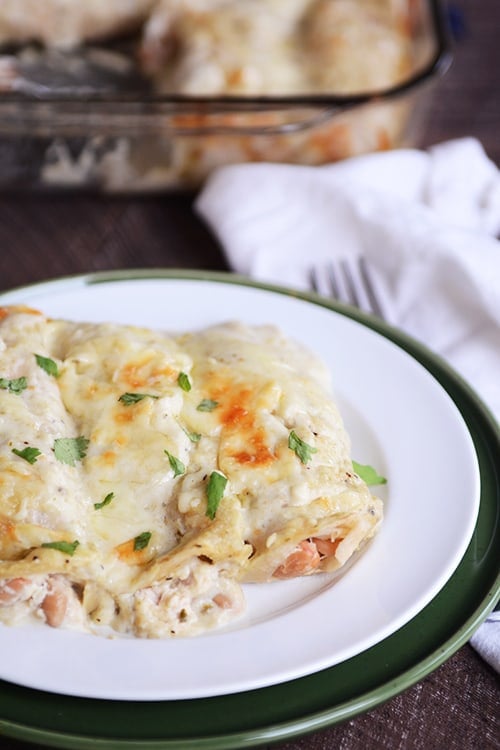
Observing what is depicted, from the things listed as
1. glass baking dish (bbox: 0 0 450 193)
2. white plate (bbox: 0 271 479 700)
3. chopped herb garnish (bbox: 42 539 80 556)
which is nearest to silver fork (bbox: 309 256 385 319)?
white plate (bbox: 0 271 479 700)

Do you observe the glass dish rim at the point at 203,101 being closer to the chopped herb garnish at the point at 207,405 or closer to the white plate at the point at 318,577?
the white plate at the point at 318,577

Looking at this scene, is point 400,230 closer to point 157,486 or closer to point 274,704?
point 157,486

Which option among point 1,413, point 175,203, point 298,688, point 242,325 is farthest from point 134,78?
point 298,688

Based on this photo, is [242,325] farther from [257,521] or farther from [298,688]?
[298,688]

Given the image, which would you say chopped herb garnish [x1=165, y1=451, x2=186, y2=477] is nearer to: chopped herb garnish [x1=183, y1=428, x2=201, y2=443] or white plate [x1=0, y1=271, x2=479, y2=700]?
chopped herb garnish [x1=183, y1=428, x2=201, y2=443]

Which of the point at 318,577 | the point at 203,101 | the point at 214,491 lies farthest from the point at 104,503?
the point at 203,101
